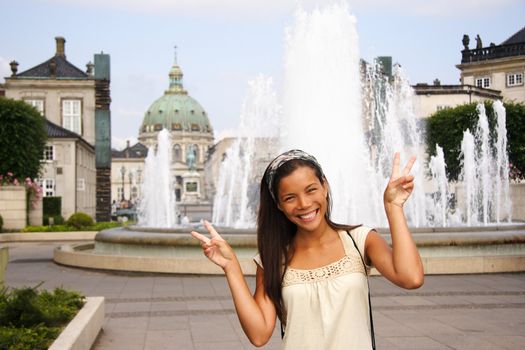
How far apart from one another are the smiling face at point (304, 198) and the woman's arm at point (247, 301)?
315 millimetres

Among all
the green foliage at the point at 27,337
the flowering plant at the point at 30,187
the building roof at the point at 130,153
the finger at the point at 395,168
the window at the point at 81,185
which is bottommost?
the green foliage at the point at 27,337

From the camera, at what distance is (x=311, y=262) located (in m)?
3.29

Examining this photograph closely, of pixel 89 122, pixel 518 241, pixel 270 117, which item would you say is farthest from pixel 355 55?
pixel 89 122

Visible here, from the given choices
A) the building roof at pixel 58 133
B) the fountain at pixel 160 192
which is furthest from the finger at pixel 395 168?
the building roof at pixel 58 133

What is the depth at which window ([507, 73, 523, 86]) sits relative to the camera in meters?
66.6

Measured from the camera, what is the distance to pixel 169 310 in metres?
10.6

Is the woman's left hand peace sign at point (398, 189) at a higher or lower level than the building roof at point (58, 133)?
lower

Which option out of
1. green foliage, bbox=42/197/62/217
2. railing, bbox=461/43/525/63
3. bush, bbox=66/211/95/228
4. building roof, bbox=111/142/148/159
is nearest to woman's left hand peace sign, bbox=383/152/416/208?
bush, bbox=66/211/95/228

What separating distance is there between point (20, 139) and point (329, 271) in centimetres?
4126

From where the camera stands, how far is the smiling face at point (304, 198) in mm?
3271

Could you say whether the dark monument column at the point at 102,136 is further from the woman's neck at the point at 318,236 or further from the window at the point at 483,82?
the woman's neck at the point at 318,236

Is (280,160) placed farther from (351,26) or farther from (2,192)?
(2,192)

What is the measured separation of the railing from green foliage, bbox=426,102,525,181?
60.1ft

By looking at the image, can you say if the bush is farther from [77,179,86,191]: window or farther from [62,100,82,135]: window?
Answer: [62,100,82,135]: window
